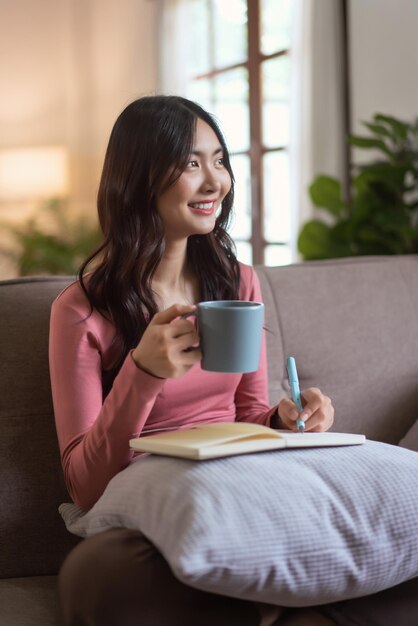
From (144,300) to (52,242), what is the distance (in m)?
4.18

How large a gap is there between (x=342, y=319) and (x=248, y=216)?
3.12 metres

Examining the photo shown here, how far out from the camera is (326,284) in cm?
188

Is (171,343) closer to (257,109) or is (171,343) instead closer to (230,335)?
(230,335)

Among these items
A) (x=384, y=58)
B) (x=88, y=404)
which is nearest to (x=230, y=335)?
(x=88, y=404)

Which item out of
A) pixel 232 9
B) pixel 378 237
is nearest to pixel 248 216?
pixel 232 9

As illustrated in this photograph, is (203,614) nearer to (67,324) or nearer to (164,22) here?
(67,324)

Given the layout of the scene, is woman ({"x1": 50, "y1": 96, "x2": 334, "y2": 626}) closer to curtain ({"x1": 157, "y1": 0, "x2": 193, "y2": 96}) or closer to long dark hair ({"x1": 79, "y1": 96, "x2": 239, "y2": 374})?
long dark hair ({"x1": 79, "y1": 96, "x2": 239, "y2": 374})

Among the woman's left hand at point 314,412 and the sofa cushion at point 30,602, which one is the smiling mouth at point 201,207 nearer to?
the woman's left hand at point 314,412

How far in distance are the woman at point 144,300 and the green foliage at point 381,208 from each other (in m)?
1.60

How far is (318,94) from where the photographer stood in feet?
13.5

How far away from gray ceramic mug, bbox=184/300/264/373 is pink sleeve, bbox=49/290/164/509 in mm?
127

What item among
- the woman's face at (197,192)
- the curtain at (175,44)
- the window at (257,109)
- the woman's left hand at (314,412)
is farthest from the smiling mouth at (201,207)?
the curtain at (175,44)

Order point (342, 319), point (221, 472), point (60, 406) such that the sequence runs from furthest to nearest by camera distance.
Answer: point (342, 319)
point (60, 406)
point (221, 472)

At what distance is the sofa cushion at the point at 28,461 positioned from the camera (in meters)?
1.50
